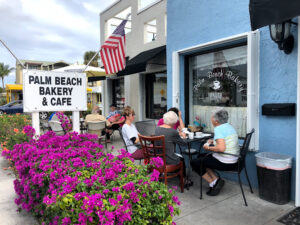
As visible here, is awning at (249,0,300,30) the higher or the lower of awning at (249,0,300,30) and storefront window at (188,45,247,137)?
the higher

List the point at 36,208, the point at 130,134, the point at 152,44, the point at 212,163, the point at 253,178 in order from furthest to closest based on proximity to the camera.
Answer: the point at 152,44 < the point at 130,134 < the point at 253,178 < the point at 212,163 < the point at 36,208

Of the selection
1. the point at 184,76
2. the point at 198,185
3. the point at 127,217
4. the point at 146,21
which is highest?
the point at 146,21

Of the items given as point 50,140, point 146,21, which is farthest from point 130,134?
point 146,21

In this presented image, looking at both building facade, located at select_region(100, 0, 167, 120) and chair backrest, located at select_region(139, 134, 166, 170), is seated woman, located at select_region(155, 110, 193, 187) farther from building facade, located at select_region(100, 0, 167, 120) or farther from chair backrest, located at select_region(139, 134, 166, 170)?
building facade, located at select_region(100, 0, 167, 120)

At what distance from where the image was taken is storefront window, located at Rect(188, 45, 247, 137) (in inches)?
168

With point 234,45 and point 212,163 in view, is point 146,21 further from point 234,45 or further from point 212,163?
point 212,163

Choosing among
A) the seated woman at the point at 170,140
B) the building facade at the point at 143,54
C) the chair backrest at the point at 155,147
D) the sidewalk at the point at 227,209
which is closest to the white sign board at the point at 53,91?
the chair backrest at the point at 155,147

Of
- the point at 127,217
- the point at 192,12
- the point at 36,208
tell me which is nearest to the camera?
the point at 127,217

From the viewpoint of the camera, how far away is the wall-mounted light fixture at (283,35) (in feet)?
10.2

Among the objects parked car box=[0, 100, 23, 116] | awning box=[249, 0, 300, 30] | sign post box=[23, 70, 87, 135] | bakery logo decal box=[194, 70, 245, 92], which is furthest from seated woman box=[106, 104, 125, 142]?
parked car box=[0, 100, 23, 116]

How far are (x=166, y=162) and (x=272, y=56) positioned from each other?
2.27 meters

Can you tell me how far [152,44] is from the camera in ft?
29.3

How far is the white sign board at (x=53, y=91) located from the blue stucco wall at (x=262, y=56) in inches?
97.7

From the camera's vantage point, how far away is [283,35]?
313 centimetres
